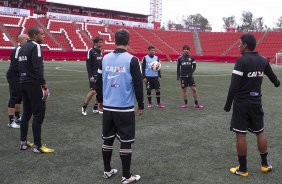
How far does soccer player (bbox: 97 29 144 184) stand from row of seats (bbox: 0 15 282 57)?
42.6 m

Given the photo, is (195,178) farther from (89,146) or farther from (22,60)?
(22,60)

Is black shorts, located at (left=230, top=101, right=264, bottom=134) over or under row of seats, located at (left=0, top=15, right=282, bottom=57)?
under

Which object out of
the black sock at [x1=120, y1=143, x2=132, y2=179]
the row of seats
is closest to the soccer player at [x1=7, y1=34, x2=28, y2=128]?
the black sock at [x1=120, y1=143, x2=132, y2=179]

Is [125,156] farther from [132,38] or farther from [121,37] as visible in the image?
[132,38]

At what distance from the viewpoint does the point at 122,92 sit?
4.58 m

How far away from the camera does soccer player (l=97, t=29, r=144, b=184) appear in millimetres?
4508

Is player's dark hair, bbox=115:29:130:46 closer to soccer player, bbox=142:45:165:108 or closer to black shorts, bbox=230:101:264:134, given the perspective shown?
black shorts, bbox=230:101:264:134

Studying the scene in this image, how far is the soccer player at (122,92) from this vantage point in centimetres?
451

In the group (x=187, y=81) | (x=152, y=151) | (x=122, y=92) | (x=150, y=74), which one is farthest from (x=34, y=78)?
(x=187, y=81)

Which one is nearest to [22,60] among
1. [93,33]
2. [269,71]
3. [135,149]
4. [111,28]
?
[135,149]

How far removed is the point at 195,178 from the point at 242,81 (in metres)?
1.60


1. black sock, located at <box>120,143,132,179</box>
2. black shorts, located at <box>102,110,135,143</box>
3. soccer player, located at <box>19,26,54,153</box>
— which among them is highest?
soccer player, located at <box>19,26,54,153</box>

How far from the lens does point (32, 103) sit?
5758mm

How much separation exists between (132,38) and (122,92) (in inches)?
2157
